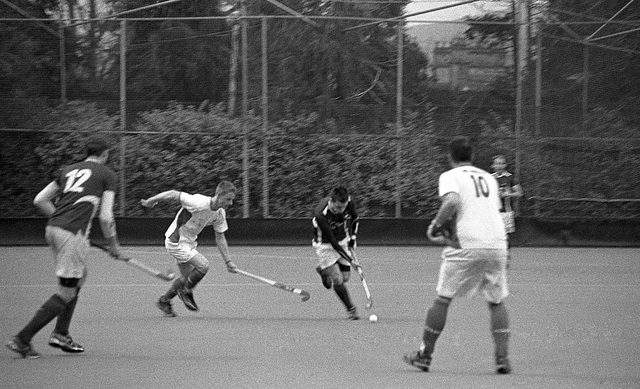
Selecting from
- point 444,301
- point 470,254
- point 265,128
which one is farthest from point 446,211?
point 265,128

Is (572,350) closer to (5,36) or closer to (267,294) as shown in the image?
(267,294)

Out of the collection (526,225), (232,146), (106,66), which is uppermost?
(106,66)

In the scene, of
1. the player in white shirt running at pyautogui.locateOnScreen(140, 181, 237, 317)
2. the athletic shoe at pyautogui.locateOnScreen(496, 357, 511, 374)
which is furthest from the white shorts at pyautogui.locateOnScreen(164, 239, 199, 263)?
the athletic shoe at pyautogui.locateOnScreen(496, 357, 511, 374)

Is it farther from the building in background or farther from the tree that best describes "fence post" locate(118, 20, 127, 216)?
Result: the building in background

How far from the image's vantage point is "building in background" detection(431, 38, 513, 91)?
75.8 ft

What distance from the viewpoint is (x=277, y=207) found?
74.8ft

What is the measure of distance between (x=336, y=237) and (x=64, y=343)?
3.78 meters

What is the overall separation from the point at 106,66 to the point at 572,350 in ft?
51.7

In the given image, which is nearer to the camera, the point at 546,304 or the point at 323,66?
the point at 546,304

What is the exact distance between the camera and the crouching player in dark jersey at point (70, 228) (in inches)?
329

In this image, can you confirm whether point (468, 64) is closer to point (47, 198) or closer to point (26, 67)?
point (26, 67)

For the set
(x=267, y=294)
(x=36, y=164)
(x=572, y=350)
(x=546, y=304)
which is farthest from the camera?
(x=36, y=164)

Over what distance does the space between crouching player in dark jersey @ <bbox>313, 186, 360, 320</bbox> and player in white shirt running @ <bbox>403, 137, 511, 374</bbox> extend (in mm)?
3460

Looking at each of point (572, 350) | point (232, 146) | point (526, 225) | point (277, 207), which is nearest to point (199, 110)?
point (232, 146)
